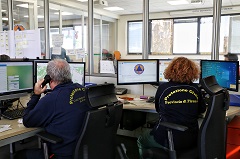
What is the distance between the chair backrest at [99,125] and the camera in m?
1.60

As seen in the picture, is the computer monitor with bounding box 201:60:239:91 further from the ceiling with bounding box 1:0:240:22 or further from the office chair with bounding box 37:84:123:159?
the ceiling with bounding box 1:0:240:22

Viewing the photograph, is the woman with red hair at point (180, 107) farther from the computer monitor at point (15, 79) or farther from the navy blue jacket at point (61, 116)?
the computer monitor at point (15, 79)

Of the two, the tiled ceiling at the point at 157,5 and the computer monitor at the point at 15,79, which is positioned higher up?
the tiled ceiling at the point at 157,5

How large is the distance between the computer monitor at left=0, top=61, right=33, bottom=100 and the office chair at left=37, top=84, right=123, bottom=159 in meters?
0.71

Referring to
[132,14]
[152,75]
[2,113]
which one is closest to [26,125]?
[2,113]

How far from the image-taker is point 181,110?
201cm

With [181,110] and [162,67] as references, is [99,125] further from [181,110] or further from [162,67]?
[162,67]

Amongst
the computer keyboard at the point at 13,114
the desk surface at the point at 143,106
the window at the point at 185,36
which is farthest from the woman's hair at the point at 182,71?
the window at the point at 185,36

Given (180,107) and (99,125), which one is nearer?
(99,125)

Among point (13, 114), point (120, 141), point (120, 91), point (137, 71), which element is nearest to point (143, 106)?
point (137, 71)

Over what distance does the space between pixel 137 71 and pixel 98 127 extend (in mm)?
1581

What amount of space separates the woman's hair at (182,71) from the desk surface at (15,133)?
1.16 meters

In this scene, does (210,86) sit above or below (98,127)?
above

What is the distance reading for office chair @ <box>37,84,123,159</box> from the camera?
1.60 m
